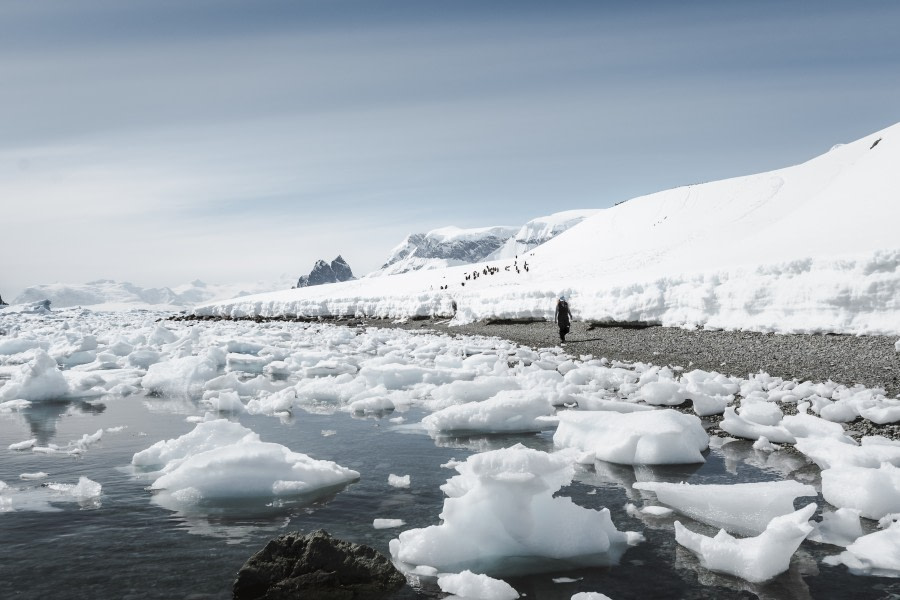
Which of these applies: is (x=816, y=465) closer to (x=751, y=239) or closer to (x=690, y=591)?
(x=690, y=591)

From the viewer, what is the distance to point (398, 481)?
17.2 ft

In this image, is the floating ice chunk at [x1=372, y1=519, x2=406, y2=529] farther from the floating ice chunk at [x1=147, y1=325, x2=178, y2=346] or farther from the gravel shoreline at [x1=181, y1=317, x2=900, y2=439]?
the floating ice chunk at [x1=147, y1=325, x2=178, y2=346]

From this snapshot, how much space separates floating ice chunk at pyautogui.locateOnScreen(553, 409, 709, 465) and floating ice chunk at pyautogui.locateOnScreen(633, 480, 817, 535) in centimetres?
130

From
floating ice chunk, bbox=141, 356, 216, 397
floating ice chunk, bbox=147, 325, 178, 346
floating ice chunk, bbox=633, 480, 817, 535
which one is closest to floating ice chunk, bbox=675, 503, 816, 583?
floating ice chunk, bbox=633, 480, 817, 535

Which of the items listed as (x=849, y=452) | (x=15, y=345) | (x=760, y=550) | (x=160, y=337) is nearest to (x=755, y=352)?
(x=849, y=452)

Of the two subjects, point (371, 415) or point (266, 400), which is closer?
point (371, 415)

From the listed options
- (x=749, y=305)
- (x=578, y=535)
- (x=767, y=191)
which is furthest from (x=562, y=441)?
(x=767, y=191)

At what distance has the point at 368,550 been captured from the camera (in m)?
3.47

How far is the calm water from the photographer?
11.0 ft

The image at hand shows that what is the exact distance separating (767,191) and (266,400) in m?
34.2

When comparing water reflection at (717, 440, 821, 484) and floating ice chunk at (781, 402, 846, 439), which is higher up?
floating ice chunk at (781, 402, 846, 439)

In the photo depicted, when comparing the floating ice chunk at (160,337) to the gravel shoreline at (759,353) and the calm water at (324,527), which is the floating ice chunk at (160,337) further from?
the calm water at (324,527)

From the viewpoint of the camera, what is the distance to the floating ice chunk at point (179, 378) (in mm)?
11453

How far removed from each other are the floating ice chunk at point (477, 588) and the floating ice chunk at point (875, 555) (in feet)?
6.29
